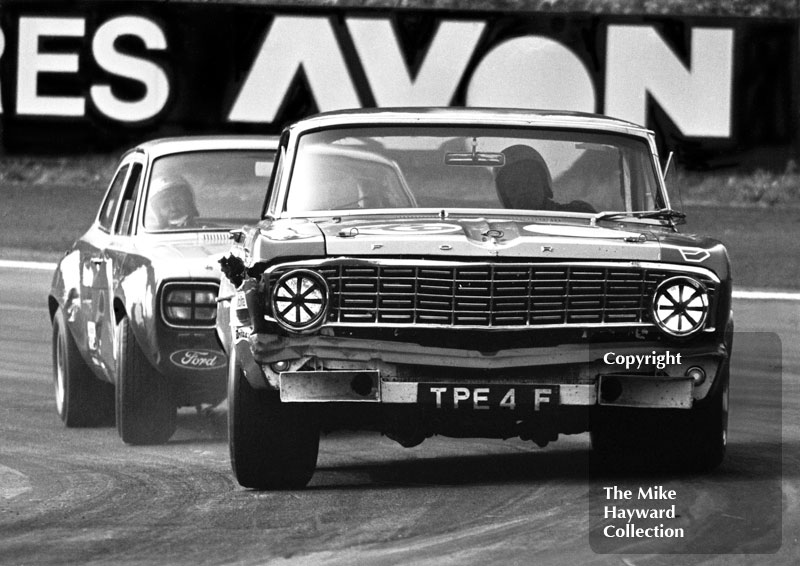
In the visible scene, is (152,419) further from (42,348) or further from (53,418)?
(42,348)

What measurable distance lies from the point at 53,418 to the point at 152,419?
1.42m

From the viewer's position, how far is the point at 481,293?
7449 millimetres

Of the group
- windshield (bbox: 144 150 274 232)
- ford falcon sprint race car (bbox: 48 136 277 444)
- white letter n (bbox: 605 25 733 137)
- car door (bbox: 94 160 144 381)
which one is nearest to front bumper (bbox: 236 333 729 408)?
ford falcon sprint race car (bbox: 48 136 277 444)

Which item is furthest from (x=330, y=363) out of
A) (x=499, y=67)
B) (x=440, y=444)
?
(x=499, y=67)

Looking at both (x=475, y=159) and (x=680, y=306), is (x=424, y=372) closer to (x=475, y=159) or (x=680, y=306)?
(x=680, y=306)

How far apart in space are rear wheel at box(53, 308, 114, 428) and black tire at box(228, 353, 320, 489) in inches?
117

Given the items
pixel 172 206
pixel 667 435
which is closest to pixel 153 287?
pixel 172 206

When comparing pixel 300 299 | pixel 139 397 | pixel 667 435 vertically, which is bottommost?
pixel 139 397

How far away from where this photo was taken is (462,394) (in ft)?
24.4

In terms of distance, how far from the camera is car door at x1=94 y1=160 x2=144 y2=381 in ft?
33.0

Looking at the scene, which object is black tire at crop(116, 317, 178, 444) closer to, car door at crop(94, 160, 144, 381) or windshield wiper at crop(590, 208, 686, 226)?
car door at crop(94, 160, 144, 381)

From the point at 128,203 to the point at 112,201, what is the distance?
0.56 m

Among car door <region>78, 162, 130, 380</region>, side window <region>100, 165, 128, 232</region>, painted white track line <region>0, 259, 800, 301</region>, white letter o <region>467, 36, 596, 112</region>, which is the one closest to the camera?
car door <region>78, 162, 130, 380</region>

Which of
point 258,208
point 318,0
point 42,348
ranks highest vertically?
point 318,0
